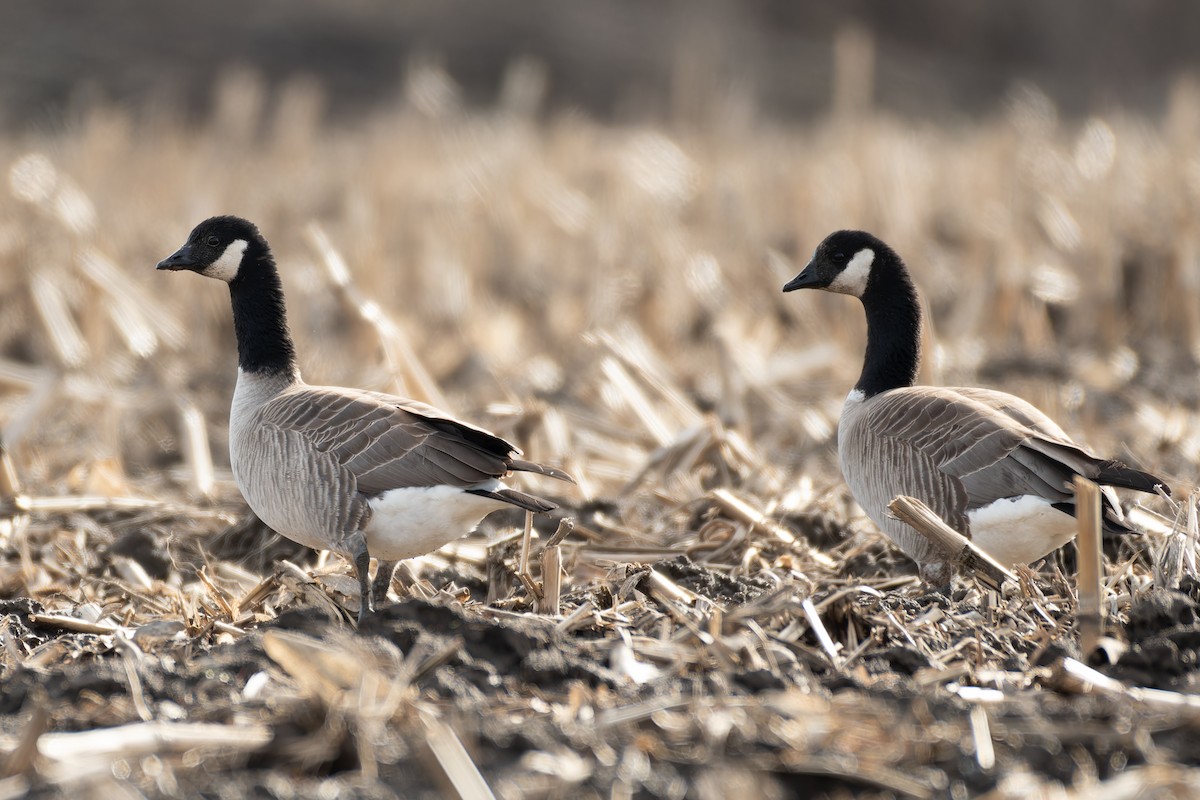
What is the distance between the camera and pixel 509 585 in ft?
18.9

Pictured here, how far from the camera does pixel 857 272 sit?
660 cm

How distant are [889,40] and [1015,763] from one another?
35.0 m

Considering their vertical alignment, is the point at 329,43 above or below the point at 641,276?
above

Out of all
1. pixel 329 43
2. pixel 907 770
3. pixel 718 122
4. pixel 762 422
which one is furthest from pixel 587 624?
pixel 329 43

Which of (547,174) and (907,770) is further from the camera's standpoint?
(547,174)

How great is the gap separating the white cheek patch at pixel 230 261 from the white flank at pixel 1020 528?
3461mm

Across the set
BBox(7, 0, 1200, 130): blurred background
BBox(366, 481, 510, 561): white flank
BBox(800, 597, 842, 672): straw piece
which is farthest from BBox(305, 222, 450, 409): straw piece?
BBox(7, 0, 1200, 130): blurred background

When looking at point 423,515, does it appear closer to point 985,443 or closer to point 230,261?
point 230,261

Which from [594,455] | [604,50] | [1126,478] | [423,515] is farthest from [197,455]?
[604,50]

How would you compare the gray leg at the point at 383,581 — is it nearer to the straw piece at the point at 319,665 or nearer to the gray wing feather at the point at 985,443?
the straw piece at the point at 319,665

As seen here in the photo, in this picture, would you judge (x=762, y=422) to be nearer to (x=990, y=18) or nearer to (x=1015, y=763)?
(x=1015, y=763)

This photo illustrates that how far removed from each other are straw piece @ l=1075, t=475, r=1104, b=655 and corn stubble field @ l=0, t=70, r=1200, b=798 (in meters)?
0.11

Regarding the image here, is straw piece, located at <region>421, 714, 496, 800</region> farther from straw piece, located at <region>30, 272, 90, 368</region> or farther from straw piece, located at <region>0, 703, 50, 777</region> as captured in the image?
straw piece, located at <region>30, 272, 90, 368</region>

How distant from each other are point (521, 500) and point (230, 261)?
2.15 meters
